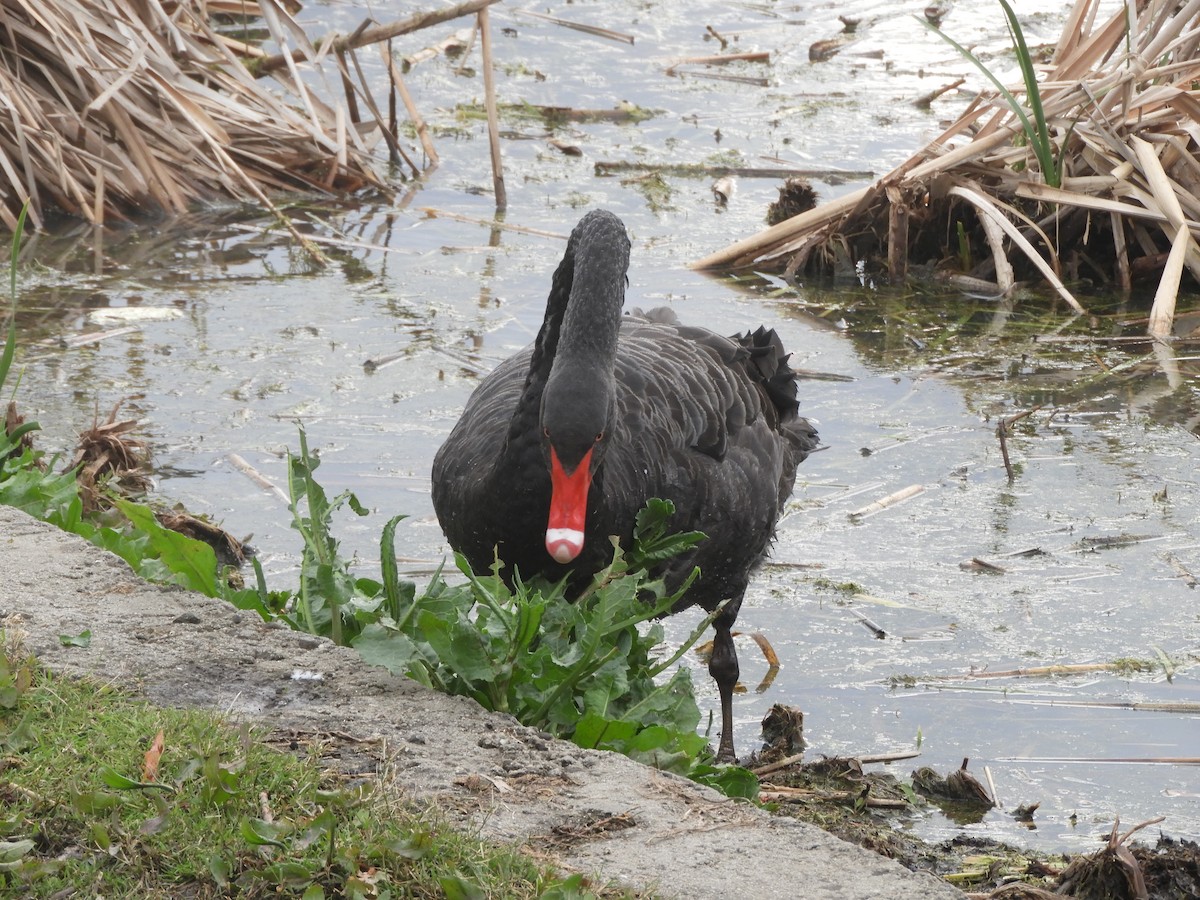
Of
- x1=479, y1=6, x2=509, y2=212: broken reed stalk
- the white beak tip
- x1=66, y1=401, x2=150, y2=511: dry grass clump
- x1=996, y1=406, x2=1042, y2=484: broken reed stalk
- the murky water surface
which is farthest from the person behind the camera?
x1=479, y1=6, x2=509, y2=212: broken reed stalk

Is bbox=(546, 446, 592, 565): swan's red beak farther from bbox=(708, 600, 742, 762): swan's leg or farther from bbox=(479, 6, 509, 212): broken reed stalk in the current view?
bbox=(479, 6, 509, 212): broken reed stalk

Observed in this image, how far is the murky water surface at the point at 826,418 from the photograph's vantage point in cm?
451

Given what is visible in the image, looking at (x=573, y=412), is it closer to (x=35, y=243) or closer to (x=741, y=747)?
(x=741, y=747)

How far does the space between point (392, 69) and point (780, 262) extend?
8.69 feet

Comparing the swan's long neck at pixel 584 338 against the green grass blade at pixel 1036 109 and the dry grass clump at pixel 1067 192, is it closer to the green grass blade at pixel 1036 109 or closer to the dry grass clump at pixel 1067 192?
the green grass blade at pixel 1036 109

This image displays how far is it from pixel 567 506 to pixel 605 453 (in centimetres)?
25

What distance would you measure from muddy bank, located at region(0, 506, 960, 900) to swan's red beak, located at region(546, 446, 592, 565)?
1.62 feet

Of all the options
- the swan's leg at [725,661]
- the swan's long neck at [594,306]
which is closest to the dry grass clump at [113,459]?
the swan's long neck at [594,306]

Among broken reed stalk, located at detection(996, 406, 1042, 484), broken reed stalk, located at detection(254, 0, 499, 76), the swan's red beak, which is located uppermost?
broken reed stalk, located at detection(254, 0, 499, 76)

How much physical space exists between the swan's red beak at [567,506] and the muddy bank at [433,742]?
0.50m

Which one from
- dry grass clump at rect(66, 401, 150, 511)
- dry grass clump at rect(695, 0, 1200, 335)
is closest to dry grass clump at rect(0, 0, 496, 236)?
dry grass clump at rect(695, 0, 1200, 335)

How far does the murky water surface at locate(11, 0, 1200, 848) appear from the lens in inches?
178

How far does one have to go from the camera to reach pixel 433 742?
9.82 feet

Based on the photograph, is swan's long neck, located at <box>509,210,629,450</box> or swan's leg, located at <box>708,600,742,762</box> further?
swan's leg, located at <box>708,600,742,762</box>
